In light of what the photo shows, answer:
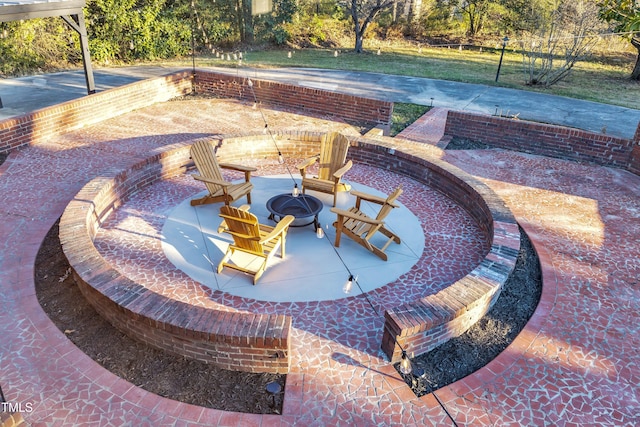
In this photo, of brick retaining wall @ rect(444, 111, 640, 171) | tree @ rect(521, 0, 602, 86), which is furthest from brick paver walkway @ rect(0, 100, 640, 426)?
tree @ rect(521, 0, 602, 86)

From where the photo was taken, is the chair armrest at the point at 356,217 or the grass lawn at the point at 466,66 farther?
the grass lawn at the point at 466,66

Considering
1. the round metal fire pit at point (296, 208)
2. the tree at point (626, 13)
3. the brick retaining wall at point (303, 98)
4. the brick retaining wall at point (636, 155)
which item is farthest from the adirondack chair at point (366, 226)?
the tree at point (626, 13)

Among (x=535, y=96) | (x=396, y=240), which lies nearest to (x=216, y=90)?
(x=396, y=240)

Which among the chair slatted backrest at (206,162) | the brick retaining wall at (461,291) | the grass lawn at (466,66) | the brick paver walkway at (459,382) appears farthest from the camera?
the grass lawn at (466,66)

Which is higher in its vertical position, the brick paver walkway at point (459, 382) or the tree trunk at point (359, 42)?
the tree trunk at point (359, 42)

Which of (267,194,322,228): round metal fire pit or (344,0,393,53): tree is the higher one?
(344,0,393,53): tree

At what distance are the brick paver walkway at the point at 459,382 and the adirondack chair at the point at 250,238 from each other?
41.5 inches

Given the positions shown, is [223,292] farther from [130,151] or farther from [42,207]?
[130,151]

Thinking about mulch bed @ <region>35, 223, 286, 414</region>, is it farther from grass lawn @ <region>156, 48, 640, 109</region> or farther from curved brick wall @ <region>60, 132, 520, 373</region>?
grass lawn @ <region>156, 48, 640, 109</region>

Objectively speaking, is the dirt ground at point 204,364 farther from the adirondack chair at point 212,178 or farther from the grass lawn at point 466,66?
the grass lawn at point 466,66

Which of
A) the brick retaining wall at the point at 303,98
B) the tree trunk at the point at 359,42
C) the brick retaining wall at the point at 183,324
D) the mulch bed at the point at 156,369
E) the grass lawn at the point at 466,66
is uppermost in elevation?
the tree trunk at the point at 359,42

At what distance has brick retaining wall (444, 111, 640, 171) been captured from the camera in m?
8.39

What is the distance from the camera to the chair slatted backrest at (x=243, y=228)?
448 cm

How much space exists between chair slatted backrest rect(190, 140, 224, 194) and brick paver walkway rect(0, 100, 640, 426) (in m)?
2.02
